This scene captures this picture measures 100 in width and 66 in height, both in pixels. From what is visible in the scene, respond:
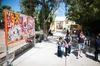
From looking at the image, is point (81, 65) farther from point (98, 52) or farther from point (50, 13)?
point (50, 13)

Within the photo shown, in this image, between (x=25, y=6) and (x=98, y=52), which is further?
(x=25, y=6)

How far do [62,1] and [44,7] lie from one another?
244 centimetres

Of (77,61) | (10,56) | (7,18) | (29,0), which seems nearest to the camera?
(7,18)

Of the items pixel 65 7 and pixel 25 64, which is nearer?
pixel 25 64

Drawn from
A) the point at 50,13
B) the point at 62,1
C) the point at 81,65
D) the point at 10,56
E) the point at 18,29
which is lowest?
the point at 81,65

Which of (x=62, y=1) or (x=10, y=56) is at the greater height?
(x=62, y=1)

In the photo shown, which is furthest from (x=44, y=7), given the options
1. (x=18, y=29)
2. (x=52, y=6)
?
(x=18, y=29)

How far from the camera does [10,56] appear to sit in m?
7.95

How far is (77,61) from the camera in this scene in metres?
8.81

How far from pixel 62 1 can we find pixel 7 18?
41.1ft

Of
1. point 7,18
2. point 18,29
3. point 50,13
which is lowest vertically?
point 18,29

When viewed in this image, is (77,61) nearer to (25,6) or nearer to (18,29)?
(18,29)

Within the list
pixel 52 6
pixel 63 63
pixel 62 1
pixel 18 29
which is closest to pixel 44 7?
pixel 52 6

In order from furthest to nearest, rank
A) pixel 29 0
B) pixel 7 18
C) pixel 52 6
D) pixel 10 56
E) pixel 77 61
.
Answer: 1. pixel 52 6
2. pixel 29 0
3. pixel 77 61
4. pixel 10 56
5. pixel 7 18
